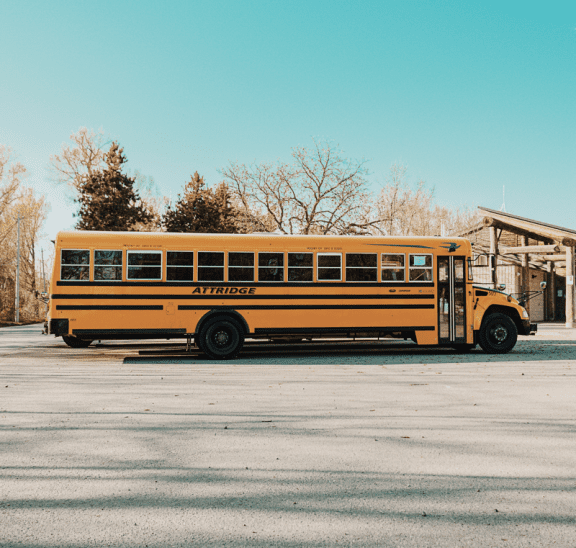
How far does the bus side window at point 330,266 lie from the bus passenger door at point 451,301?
2532mm

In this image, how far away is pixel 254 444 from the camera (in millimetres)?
5391

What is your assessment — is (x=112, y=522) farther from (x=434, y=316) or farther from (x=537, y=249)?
(x=537, y=249)

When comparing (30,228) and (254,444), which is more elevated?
(30,228)

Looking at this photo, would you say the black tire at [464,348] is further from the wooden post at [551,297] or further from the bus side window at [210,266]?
the wooden post at [551,297]

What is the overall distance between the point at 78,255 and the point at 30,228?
44158 millimetres

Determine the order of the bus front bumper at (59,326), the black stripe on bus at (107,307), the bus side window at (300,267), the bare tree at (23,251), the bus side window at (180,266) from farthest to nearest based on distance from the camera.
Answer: the bare tree at (23,251) → the bus side window at (300,267) → the bus side window at (180,266) → the black stripe on bus at (107,307) → the bus front bumper at (59,326)

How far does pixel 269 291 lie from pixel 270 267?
0.57m

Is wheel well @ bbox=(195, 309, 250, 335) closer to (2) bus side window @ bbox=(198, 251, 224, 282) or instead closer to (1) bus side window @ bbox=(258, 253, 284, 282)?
(2) bus side window @ bbox=(198, 251, 224, 282)

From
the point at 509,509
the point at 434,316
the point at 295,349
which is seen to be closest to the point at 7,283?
the point at 295,349

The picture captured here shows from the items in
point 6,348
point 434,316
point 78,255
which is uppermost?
point 78,255

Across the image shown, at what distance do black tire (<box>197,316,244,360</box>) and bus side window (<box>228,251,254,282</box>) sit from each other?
956mm

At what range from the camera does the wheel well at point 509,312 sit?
1388 cm

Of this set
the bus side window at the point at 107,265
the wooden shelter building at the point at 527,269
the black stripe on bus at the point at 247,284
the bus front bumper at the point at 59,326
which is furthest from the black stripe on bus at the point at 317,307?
the wooden shelter building at the point at 527,269

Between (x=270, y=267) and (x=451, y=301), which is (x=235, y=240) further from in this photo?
(x=451, y=301)
